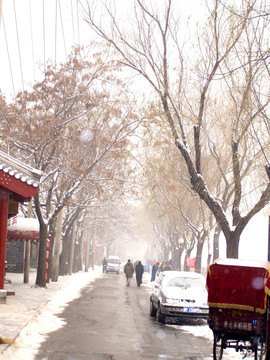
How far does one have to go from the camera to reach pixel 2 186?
17.5 m

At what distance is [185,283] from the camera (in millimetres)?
18828

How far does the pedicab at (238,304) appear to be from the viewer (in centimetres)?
1101

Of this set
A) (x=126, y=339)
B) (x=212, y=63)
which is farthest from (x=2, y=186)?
(x=212, y=63)

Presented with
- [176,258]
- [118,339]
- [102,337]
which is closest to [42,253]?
[102,337]

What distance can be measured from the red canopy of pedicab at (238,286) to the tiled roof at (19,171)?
7528mm

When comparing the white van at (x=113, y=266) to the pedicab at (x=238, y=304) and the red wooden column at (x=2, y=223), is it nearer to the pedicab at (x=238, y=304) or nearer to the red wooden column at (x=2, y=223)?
the red wooden column at (x=2, y=223)

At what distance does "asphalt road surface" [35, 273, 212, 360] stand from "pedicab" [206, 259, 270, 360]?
107 cm

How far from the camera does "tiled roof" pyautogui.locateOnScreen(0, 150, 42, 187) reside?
1700 centimetres

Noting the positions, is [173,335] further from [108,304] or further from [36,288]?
[36,288]

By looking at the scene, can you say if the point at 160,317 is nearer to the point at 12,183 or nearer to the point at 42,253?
the point at 12,183

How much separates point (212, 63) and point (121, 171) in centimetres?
1634

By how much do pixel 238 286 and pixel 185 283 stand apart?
7.68 m

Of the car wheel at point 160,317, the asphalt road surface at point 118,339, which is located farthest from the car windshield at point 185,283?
the asphalt road surface at point 118,339

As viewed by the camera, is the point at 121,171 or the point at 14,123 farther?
the point at 121,171
